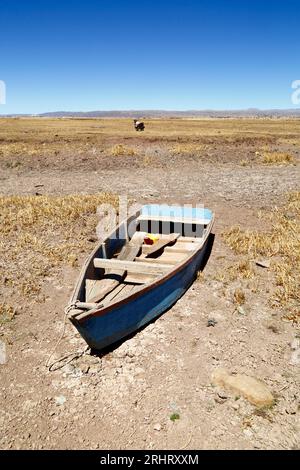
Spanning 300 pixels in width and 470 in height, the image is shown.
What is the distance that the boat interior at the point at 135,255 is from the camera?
8.09 metres

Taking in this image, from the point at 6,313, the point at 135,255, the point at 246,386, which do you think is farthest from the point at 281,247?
the point at 6,313

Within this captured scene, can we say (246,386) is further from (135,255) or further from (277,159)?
(277,159)

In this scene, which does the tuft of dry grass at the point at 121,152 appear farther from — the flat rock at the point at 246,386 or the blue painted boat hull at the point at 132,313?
the flat rock at the point at 246,386

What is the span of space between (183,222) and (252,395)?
670 cm

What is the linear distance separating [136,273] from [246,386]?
4050mm

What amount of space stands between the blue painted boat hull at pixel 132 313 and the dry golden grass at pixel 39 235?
9.23ft

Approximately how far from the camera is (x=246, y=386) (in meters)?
6.38

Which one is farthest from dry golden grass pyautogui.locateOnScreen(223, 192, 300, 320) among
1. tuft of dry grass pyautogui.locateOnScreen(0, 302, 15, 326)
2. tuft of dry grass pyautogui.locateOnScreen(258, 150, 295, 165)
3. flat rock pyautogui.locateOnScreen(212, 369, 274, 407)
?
tuft of dry grass pyautogui.locateOnScreen(258, 150, 295, 165)

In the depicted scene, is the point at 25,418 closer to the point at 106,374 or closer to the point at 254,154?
the point at 106,374

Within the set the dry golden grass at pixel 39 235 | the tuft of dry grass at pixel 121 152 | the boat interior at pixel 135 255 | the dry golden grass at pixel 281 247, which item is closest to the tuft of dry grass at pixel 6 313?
the dry golden grass at pixel 39 235

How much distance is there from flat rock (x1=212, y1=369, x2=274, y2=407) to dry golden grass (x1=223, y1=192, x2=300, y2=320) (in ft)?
7.97

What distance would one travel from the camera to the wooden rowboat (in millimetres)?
6871

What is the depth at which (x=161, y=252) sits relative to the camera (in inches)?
431

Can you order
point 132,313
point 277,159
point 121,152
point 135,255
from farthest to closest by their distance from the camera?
point 121,152 < point 277,159 < point 135,255 < point 132,313
